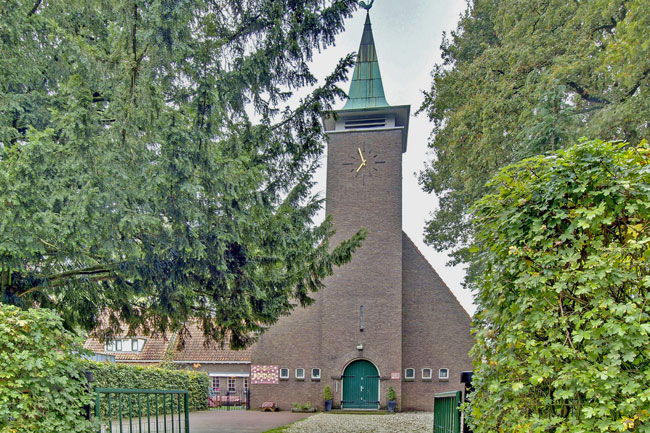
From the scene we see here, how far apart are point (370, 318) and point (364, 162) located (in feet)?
22.5

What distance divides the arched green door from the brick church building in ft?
0.13

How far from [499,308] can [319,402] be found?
18782 millimetres

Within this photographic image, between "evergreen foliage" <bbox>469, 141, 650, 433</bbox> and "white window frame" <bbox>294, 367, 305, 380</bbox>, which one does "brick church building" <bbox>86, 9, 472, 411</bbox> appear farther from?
"evergreen foliage" <bbox>469, 141, 650, 433</bbox>

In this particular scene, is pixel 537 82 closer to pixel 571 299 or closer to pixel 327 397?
pixel 571 299

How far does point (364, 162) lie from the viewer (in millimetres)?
21828

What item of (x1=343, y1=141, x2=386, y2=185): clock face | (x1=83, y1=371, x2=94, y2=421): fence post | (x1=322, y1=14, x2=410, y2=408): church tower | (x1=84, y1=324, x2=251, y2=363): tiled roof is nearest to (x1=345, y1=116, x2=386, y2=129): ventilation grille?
(x1=322, y1=14, x2=410, y2=408): church tower

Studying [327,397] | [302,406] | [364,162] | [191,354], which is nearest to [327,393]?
[327,397]

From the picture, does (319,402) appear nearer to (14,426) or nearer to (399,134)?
(399,134)

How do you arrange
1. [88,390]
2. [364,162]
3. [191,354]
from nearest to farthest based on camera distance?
[88,390] → [364,162] → [191,354]

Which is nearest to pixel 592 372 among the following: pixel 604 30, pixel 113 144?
pixel 113 144

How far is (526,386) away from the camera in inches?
93.6

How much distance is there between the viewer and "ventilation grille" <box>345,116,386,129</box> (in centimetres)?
2247

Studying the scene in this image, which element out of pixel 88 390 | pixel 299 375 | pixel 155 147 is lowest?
pixel 299 375

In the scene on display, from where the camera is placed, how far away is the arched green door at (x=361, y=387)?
65.1ft
